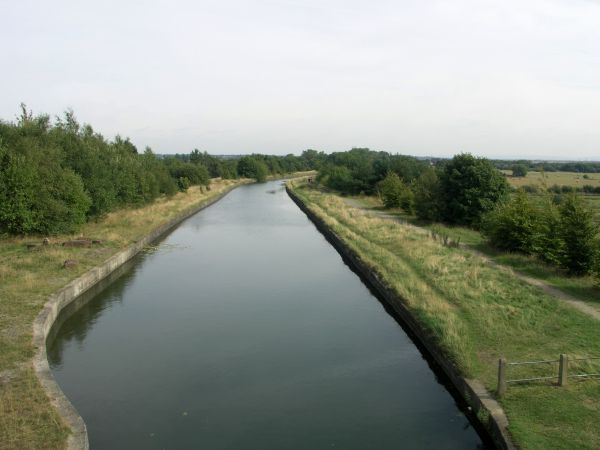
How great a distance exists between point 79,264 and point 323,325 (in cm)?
993

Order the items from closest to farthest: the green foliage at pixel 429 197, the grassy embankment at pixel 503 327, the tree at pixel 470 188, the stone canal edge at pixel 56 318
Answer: the grassy embankment at pixel 503 327
the stone canal edge at pixel 56 318
the tree at pixel 470 188
the green foliage at pixel 429 197

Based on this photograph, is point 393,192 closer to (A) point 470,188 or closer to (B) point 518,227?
(A) point 470,188

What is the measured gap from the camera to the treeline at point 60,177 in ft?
74.9

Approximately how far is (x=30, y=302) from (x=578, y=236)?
16215mm

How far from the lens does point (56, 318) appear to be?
15.1 metres

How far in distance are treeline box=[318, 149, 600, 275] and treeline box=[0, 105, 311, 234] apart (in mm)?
18860

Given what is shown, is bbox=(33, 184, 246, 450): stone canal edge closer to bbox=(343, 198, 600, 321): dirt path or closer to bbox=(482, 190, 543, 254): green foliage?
bbox=(343, 198, 600, 321): dirt path

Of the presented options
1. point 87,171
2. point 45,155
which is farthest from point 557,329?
point 87,171

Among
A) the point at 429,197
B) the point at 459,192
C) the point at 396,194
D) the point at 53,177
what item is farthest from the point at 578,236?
the point at 396,194

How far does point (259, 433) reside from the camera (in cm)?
912

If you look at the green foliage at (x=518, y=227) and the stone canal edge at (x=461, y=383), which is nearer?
the stone canal edge at (x=461, y=383)

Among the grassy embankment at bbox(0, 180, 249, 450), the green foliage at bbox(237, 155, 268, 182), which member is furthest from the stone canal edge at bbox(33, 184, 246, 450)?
the green foliage at bbox(237, 155, 268, 182)

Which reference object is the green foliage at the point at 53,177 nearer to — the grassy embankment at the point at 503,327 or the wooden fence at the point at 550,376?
the grassy embankment at the point at 503,327

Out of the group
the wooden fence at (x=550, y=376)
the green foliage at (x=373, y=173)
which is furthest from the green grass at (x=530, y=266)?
the green foliage at (x=373, y=173)
